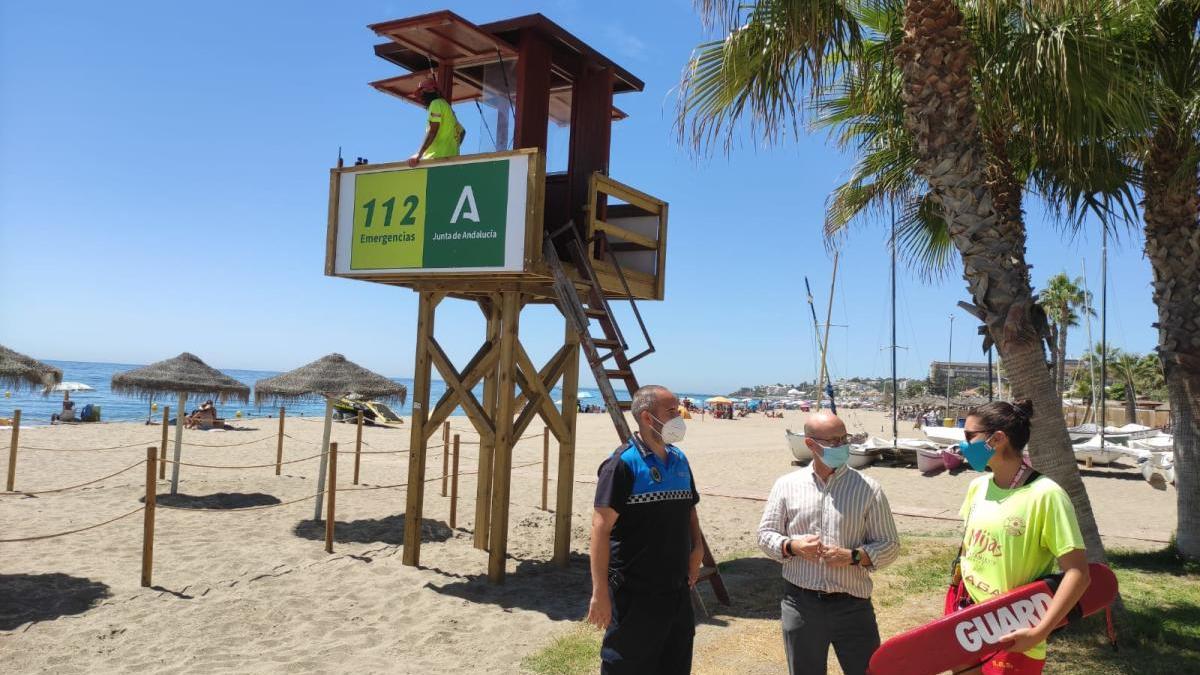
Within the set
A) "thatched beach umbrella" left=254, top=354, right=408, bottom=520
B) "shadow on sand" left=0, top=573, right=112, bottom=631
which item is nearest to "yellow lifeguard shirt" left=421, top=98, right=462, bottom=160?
"shadow on sand" left=0, top=573, right=112, bottom=631

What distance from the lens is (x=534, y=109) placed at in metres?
8.52

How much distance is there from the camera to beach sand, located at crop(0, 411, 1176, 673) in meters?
6.18

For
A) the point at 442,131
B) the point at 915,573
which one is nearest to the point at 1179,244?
the point at 915,573

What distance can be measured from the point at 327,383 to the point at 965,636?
11.9 metres

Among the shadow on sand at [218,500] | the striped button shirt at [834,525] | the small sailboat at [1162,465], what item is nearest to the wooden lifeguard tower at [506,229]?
the striped button shirt at [834,525]

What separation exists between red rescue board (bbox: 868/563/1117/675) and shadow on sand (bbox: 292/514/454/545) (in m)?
8.20

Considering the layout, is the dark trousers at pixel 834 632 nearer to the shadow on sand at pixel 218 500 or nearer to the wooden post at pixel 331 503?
the wooden post at pixel 331 503

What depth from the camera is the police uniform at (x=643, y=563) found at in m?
3.72

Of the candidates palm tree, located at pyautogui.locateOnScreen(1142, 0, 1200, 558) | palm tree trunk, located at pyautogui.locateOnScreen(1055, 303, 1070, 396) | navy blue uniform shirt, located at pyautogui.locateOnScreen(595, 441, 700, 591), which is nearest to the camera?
navy blue uniform shirt, located at pyautogui.locateOnScreen(595, 441, 700, 591)

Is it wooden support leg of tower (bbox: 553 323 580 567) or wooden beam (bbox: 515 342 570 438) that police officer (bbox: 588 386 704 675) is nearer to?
wooden beam (bbox: 515 342 570 438)

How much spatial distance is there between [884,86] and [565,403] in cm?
519

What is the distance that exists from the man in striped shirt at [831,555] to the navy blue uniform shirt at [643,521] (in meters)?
0.45

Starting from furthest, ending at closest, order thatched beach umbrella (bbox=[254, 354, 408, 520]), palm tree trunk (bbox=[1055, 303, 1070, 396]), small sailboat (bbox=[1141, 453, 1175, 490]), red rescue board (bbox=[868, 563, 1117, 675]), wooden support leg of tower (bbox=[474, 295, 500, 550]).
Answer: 1. palm tree trunk (bbox=[1055, 303, 1070, 396])
2. small sailboat (bbox=[1141, 453, 1175, 490])
3. thatched beach umbrella (bbox=[254, 354, 408, 520])
4. wooden support leg of tower (bbox=[474, 295, 500, 550])
5. red rescue board (bbox=[868, 563, 1117, 675])

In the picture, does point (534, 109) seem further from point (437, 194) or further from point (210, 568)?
point (210, 568)
